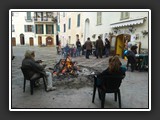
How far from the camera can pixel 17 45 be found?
2.58 metres

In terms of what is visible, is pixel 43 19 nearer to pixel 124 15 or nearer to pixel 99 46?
pixel 99 46

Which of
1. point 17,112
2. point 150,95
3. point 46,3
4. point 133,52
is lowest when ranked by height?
point 17,112

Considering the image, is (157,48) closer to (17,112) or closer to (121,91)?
(121,91)

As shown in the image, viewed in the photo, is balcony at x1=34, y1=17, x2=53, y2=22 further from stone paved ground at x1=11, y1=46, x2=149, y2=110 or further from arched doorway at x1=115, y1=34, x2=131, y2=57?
arched doorway at x1=115, y1=34, x2=131, y2=57

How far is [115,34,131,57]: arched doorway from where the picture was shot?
273 cm

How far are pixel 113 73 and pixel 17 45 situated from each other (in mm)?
1357

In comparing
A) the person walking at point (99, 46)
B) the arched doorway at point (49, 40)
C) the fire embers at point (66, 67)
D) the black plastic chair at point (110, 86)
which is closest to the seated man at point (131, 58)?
the person walking at point (99, 46)

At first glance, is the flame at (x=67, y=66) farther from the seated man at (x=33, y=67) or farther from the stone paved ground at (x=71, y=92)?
the seated man at (x=33, y=67)

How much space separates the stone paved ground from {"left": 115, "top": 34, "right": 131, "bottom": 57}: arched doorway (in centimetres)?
17

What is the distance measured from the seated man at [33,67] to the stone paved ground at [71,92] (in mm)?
80

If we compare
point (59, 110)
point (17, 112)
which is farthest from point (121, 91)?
point (17, 112)

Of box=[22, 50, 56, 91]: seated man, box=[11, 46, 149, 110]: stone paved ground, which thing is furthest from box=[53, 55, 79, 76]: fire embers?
box=[22, 50, 56, 91]: seated man

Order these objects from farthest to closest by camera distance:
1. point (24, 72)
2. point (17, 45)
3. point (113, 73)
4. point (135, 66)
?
Answer: 1. point (135, 66)
2. point (24, 72)
3. point (17, 45)
4. point (113, 73)

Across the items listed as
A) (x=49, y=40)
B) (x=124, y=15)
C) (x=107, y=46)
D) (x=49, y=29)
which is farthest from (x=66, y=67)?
(x=124, y=15)
